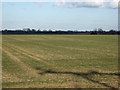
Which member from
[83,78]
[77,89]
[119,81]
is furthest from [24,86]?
[119,81]

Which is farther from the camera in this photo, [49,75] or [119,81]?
[49,75]

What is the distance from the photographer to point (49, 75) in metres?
10.8

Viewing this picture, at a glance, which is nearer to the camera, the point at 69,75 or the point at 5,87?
the point at 5,87

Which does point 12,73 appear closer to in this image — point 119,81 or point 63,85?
point 63,85

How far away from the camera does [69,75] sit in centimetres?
1075

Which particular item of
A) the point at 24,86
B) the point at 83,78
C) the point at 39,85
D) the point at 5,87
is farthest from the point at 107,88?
the point at 5,87

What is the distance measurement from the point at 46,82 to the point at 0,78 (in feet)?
7.47

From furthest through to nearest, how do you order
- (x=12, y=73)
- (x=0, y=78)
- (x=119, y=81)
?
(x=12, y=73), (x=0, y=78), (x=119, y=81)

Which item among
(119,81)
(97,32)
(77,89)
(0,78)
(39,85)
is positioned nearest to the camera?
(77,89)

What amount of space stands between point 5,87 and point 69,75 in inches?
131

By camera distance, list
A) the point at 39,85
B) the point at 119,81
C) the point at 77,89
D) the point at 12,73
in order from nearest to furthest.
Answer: the point at 77,89, the point at 39,85, the point at 119,81, the point at 12,73

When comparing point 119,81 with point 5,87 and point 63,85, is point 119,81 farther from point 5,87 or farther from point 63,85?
point 5,87

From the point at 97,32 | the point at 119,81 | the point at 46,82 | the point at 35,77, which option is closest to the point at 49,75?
the point at 35,77

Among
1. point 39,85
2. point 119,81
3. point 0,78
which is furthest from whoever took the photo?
point 0,78
